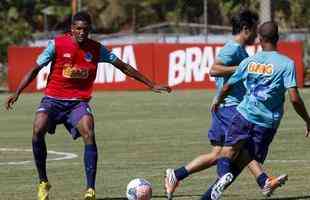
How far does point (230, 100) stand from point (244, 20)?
3.62ft

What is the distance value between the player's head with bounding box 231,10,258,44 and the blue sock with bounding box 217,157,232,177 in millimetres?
1369

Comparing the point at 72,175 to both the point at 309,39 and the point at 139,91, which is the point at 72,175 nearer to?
the point at 139,91

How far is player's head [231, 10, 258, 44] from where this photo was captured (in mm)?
11266

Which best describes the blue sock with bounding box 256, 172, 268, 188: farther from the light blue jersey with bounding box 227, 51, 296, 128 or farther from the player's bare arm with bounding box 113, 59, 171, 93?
the player's bare arm with bounding box 113, 59, 171, 93

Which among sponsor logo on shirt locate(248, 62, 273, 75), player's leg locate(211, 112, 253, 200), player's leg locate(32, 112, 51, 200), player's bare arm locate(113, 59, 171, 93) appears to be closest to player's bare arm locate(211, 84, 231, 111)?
player's leg locate(211, 112, 253, 200)

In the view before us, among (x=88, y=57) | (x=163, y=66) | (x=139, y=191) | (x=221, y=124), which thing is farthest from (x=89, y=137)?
(x=163, y=66)

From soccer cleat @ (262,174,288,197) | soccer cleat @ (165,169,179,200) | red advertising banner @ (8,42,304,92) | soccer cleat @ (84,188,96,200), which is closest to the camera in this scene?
soccer cleat @ (262,174,288,197)

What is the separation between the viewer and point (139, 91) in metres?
39.4

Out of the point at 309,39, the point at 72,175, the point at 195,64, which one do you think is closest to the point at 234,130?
the point at 72,175

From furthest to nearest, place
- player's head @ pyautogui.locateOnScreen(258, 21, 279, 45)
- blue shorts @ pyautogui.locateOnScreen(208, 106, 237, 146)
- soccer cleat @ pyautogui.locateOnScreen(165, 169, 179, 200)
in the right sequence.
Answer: blue shorts @ pyautogui.locateOnScreen(208, 106, 237, 146), soccer cleat @ pyautogui.locateOnScreen(165, 169, 179, 200), player's head @ pyautogui.locateOnScreen(258, 21, 279, 45)

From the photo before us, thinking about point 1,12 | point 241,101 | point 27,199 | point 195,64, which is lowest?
point 1,12

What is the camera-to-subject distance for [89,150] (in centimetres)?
1180

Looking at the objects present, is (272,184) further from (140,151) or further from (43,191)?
(140,151)

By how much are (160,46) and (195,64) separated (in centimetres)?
167
